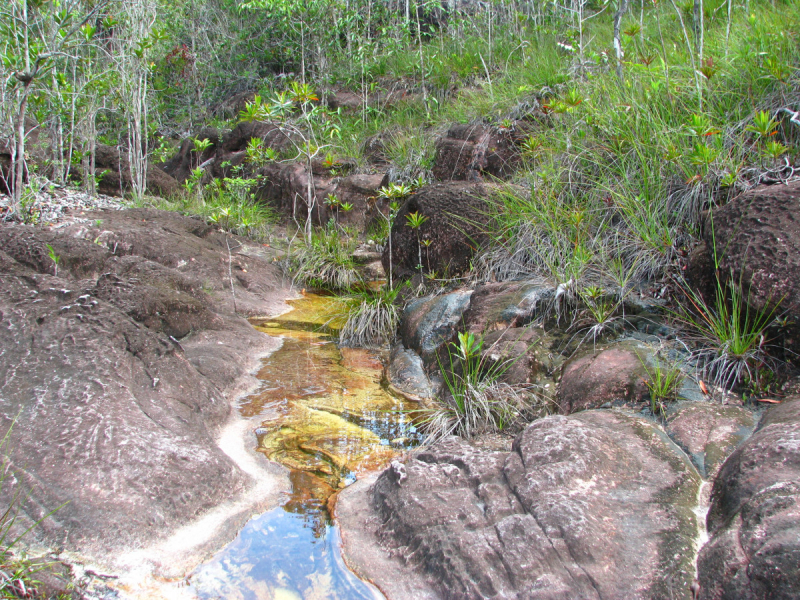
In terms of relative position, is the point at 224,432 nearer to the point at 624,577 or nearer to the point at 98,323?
the point at 98,323

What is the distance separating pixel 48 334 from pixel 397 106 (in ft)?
28.3

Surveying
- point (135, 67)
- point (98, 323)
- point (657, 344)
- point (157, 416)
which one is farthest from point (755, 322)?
point (135, 67)

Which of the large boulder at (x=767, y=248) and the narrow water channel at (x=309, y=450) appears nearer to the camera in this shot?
the narrow water channel at (x=309, y=450)

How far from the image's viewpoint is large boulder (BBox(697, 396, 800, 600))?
61.3 inches

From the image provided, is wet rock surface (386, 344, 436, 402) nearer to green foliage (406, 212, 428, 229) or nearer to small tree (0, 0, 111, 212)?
green foliage (406, 212, 428, 229)

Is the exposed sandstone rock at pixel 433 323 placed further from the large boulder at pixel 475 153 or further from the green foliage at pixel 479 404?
the large boulder at pixel 475 153

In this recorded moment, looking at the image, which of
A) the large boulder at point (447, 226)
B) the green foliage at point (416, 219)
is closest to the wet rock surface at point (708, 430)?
the large boulder at point (447, 226)

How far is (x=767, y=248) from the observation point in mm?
→ 2783

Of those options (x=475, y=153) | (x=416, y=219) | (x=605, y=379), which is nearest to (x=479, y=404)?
(x=605, y=379)

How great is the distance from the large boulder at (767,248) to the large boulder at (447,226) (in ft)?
7.15

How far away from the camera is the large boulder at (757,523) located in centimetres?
156

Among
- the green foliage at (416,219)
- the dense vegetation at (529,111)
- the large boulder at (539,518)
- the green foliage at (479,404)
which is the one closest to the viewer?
the large boulder at (539,518)

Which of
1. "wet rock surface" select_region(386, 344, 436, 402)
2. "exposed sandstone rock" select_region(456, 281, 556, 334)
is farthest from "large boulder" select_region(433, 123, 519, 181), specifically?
"wet rock surface" select_region(386, 344, 436, 402)

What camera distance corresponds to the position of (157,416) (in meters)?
2.81
